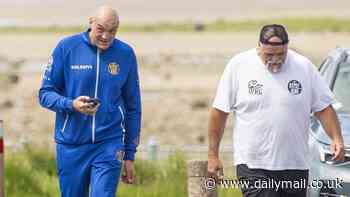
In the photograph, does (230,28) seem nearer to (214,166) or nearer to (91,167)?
(91,167)

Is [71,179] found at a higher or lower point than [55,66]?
lower

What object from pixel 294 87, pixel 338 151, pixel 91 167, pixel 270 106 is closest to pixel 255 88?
pixel 270 106

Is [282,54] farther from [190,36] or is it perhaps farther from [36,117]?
[190,36]

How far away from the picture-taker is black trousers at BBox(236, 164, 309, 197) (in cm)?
751

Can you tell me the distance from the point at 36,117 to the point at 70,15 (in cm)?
8424

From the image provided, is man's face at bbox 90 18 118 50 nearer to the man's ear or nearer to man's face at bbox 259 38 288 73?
the man's ear

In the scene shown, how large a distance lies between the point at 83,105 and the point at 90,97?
0.84 feet

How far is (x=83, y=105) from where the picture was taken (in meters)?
7.45

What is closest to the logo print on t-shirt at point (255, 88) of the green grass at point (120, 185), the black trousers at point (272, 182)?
the black trousers at point (272, 182)

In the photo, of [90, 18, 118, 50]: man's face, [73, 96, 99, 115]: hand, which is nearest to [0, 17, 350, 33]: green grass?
[90, 18, 118, 50]: man's face

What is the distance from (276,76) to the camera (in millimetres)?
7473

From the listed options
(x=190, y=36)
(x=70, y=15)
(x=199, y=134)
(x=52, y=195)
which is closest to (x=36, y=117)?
(x=199, y=134)

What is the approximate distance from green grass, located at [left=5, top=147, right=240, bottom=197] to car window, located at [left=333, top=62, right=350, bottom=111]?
1.23m

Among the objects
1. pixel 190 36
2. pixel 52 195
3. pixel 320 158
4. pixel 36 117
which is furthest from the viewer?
pixel 190 36
